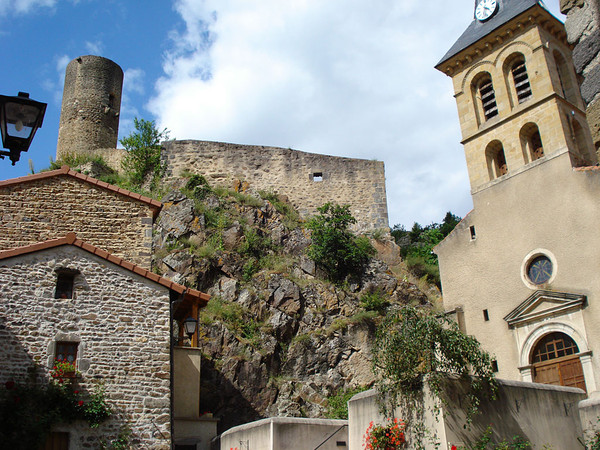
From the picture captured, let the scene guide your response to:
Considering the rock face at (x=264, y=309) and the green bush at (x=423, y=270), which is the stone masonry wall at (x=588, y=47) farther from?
the green bush at (x=423, y=270)

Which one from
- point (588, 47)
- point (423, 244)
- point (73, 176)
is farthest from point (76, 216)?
point (423, 244)

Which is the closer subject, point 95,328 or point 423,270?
point 95,328

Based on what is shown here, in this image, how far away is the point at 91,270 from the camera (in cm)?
1057

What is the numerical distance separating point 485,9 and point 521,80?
9.60 ft

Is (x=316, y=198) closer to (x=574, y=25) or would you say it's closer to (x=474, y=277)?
(x=474, y=277)

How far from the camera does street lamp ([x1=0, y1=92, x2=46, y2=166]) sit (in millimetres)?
4906

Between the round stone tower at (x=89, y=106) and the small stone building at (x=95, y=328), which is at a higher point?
the round stone tower at (x=89, y=106)

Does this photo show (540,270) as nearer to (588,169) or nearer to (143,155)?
(588,169)

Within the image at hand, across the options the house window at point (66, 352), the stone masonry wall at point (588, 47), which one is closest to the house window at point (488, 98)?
the house window at point (66, 352)

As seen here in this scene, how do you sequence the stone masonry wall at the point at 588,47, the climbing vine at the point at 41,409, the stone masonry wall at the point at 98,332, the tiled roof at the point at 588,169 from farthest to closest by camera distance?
the tiled roof at the point at 588,169
the stone masonry wall at the point at 98,332
the climbing vine at the point at 41,409
the stone masonry wall at the point at 588,47

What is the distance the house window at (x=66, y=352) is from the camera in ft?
32.4

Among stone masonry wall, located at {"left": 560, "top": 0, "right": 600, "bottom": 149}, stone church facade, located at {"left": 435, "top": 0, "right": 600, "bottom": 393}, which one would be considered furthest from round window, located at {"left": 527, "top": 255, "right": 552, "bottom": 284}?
stone masonry wall, located at {"left": 560, "top": 0, "right": 600, "bottom": 149}

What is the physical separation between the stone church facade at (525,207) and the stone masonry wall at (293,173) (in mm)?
8761

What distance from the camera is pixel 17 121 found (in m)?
4.95
